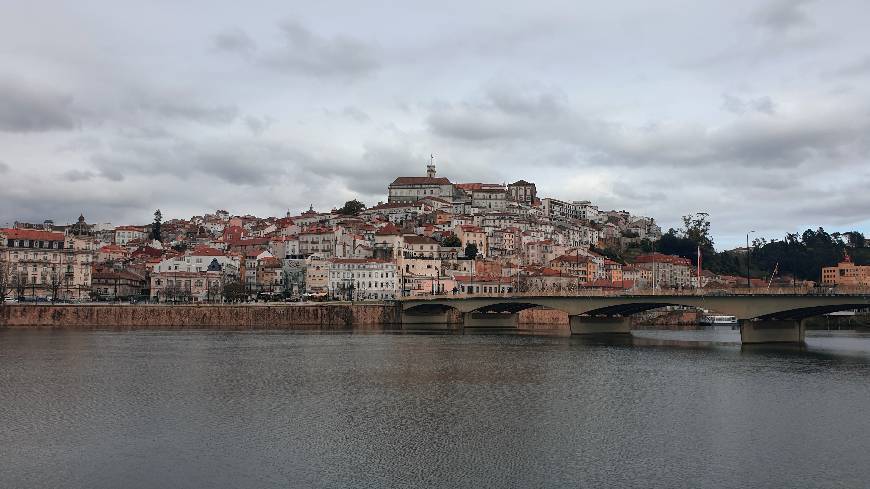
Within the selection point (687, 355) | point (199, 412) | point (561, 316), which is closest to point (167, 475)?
point (199, 412)

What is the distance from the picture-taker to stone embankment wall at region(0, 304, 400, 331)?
9725 cm

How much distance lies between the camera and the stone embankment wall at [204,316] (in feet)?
319

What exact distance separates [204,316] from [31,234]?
35466 mm

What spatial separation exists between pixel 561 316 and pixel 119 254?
10218cm

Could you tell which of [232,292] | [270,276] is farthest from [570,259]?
[232,292]

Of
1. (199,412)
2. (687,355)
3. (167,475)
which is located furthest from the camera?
(687,355)

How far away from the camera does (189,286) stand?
133m

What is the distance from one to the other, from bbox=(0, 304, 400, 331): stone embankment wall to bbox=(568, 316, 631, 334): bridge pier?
2640 centimetres

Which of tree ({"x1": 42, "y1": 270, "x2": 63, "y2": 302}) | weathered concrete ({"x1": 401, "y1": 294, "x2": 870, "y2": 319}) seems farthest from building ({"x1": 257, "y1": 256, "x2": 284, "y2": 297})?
weathered concrete ({"x1": 401, "y1": 294, "x2": 870, "y2": 319})

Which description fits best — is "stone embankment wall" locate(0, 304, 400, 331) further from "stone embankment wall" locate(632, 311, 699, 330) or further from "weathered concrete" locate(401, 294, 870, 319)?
"stone embankment wall" locate(632, 311, 699, 330)

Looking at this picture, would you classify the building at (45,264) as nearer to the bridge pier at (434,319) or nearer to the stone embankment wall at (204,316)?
the stone embankment wall at (204,316)

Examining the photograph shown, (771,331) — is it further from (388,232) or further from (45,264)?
(45,264)

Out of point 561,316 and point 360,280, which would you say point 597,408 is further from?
point 360,280

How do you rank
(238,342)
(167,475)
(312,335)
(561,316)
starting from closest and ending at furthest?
(167,475) → (238,342) → (312,335) → (561,316)
